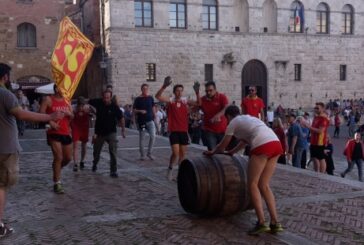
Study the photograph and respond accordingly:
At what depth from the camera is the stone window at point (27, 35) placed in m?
30.6

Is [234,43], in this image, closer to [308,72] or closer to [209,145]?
[308,72]

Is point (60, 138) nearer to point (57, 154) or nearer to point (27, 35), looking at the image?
point (57, 154)

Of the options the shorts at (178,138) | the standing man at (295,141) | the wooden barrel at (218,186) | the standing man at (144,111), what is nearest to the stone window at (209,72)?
the standing man at (295,141)

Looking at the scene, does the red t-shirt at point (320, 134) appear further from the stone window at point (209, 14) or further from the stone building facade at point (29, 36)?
the stone building facade at point (29, 36)

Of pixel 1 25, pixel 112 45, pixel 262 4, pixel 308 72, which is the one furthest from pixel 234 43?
pixel 1 25

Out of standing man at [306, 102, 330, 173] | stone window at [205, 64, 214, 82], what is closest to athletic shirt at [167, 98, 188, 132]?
standing man at [306, 102, 330, 173]

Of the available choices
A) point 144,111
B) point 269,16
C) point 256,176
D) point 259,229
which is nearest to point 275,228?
point 259,229

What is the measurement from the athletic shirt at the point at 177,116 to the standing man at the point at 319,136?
302 cm

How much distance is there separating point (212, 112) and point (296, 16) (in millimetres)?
25055

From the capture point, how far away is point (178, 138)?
9062mm

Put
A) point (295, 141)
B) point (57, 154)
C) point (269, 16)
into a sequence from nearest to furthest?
point (57, 154), point (295, 141), point (269, 16)

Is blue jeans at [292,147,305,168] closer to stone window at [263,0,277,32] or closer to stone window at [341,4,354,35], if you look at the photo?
stone window at [263,0,277,32]

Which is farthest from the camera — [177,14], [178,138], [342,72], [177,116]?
[342,72]

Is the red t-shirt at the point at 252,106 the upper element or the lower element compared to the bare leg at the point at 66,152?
upper
